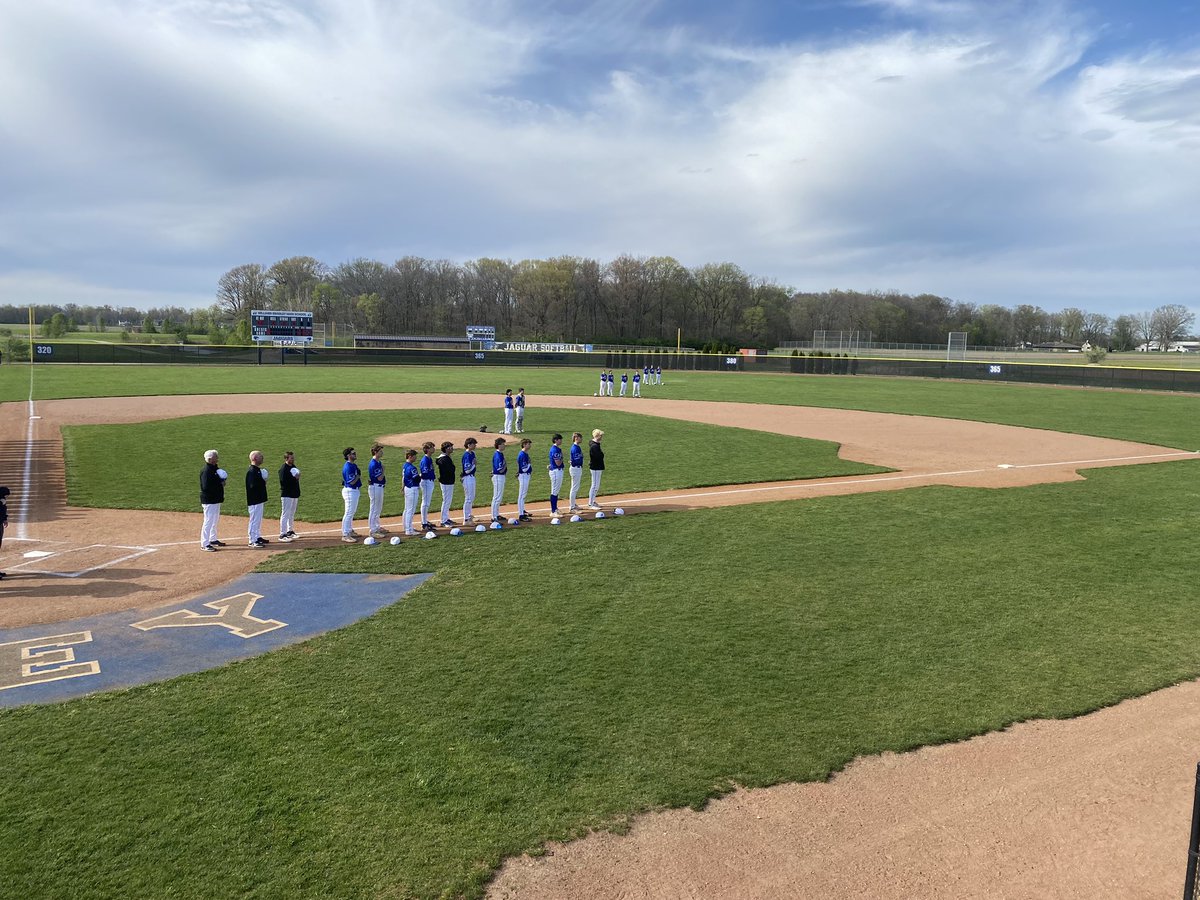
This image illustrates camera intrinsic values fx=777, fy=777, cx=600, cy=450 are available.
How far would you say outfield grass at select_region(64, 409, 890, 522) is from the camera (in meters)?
16.0

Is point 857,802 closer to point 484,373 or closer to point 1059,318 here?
point 484,373

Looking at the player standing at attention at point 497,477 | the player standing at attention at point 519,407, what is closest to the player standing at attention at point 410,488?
the player standing at attention at point 497,477

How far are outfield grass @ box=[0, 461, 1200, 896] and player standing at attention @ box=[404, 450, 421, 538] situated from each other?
71 centimetres

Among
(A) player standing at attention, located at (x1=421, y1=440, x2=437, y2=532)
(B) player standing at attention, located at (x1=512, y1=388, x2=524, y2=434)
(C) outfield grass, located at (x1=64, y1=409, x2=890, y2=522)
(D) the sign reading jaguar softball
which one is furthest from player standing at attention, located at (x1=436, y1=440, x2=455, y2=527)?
(B) player standing at attention, located at (x1=512, y1=388, x2=524, y2=434)

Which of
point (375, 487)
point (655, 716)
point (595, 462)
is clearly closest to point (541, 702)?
point (655, 716)

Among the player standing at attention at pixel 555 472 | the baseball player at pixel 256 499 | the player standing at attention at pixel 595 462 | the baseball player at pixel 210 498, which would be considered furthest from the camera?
the player standing at attention at pixel 595 462

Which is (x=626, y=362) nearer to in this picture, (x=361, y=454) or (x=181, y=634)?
(x=361, y=454)

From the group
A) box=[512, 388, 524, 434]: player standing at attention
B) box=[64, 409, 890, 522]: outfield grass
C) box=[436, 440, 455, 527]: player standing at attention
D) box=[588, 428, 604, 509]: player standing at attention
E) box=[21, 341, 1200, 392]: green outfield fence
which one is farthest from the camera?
box=[21, 341, 1200, 392]: green outfield fence

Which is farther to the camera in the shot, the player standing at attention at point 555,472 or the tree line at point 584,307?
the tree line at point 584,307

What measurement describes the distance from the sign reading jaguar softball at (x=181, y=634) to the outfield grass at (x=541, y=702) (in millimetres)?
373

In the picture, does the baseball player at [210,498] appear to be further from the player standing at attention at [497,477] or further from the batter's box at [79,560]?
the player standing at attention at [497,477]

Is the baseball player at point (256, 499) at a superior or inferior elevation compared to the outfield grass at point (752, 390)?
inferior

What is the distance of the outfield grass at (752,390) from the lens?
33.0 meters

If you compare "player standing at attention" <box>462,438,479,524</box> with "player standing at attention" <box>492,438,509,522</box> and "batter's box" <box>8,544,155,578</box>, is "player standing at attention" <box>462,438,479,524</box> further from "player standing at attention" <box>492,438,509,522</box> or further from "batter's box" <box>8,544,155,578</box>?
"batter's box" <box>8,544,155,578</box>
